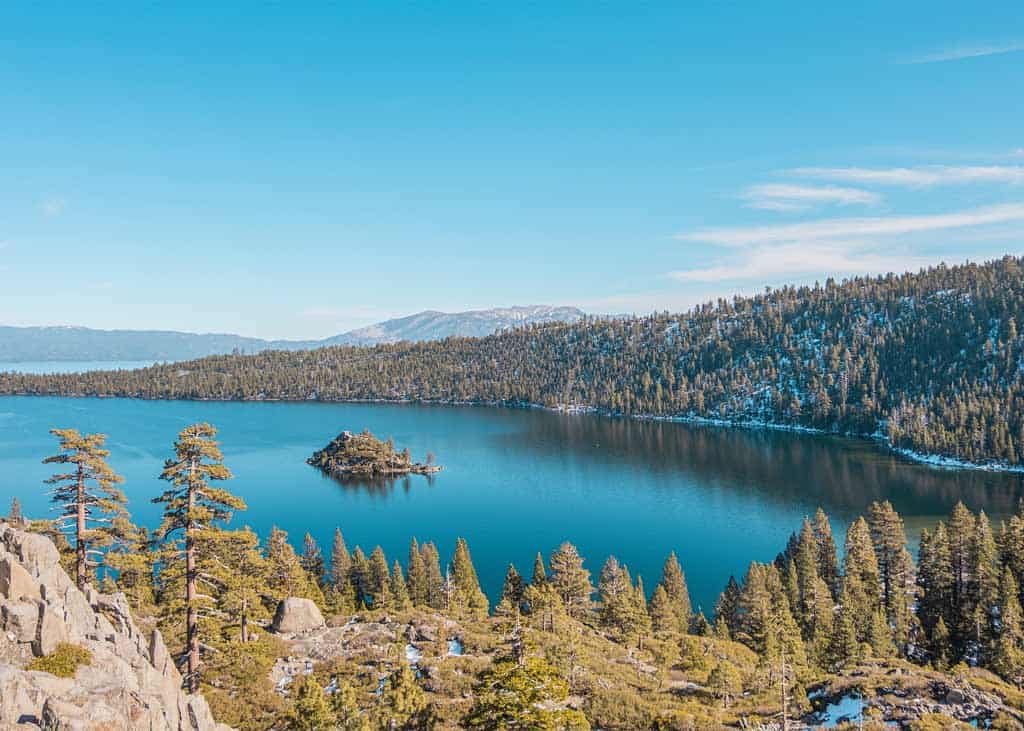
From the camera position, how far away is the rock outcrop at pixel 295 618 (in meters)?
43.2

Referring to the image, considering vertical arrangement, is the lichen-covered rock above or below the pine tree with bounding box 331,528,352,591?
above

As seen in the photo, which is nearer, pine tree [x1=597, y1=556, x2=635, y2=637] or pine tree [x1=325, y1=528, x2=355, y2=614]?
pine tree [x1=597, y1=556, x2=635, y2=637]

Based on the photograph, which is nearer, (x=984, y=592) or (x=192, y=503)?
(x=192, y=503)

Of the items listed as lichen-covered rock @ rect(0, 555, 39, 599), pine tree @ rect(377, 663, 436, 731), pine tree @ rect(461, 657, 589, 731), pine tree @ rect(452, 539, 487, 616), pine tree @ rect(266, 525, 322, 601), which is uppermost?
lichen-covered rock @ rect(0, 555, 39, 599)

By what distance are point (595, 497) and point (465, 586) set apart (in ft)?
221

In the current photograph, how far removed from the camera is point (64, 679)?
53.7ft

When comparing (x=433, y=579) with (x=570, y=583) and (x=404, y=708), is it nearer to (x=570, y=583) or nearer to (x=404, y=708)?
(x=570, y=583)

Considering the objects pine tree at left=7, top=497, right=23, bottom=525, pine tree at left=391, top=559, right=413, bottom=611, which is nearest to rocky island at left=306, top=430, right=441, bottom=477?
pine tree at left=7, top=497, right=23, bottom=525

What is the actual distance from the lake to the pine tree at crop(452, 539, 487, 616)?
8.49 meters

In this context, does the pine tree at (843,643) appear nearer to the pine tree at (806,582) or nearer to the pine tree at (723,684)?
the pine tree at (806,582)

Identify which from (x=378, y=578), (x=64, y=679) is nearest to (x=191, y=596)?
(x=64, y=679)

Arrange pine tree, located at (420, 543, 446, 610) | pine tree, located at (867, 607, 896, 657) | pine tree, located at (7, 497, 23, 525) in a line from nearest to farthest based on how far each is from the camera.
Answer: pine tree, located at (7, 497, 23, 525)
pine tree, located at (867, 607, 896, 657)
pine tree, located at (420, 543, 446, 610)

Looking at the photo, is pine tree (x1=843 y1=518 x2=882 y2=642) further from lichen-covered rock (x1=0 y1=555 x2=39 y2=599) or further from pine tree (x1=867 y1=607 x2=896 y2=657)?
lichen-covered rock (x1=0 y1=555 x2=39 y2=599)

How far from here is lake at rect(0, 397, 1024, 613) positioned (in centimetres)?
9856
